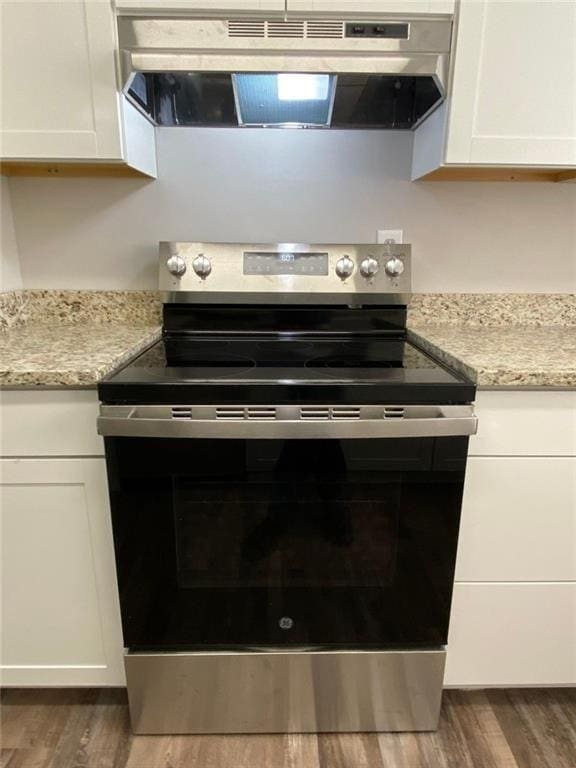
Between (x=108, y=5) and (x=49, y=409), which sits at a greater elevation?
(x=108, y=5)

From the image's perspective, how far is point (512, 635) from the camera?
116 cm

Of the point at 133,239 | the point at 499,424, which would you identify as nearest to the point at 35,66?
the point at 133,239

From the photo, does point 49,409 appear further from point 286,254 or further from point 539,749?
point 539,749

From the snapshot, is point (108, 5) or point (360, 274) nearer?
point (108, 5)

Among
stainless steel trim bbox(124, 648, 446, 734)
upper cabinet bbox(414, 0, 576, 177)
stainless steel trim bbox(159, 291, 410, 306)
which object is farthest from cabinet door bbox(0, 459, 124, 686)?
upper cabinet bbox(414, 0, 576, 177)

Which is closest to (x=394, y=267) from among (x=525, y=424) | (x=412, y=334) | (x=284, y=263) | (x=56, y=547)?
(x=412, y=334)

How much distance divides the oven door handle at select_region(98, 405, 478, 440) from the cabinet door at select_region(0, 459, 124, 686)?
0.59 ft

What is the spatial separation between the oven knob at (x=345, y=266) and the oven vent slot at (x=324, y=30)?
0.54 meters

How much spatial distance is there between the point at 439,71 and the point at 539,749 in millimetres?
1668

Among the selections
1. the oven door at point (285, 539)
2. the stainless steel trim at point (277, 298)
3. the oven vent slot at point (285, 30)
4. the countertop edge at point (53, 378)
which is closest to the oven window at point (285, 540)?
the oven door at point (285, 539)

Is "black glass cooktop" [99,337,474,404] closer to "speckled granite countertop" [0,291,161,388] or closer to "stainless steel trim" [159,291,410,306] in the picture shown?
"speckled granite countertop" [0,291,161,388]

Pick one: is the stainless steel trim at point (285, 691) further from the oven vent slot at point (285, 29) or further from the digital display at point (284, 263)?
the oven vent slot at point (285, 29)

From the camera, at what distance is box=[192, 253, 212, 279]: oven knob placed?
1.37 meters

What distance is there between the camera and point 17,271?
1.49m
